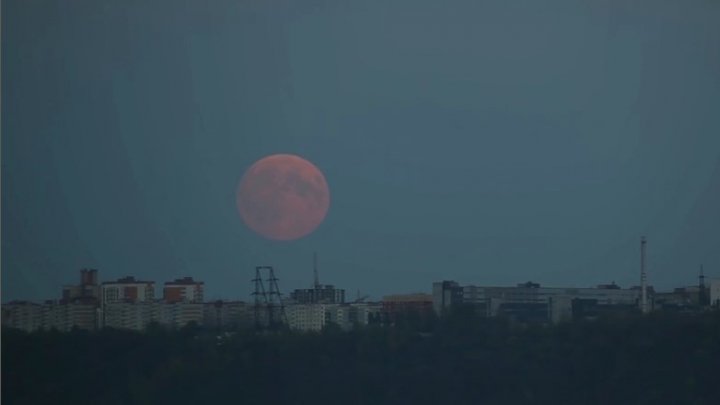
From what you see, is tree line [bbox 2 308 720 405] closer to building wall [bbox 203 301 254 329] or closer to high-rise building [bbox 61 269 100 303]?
building wall [bbox 203 301 254 329]

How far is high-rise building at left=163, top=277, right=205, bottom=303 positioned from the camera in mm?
8023

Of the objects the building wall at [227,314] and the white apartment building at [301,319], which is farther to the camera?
the white apartment building at [301,319]

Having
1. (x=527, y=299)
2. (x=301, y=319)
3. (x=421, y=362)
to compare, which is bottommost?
(x=421, y=362)

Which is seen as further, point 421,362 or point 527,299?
point 527,299

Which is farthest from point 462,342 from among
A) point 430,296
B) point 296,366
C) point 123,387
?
point 123,387

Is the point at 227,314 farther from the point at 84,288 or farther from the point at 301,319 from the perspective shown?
the point at 84,288

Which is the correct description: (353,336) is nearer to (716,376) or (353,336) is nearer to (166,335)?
(166,335)

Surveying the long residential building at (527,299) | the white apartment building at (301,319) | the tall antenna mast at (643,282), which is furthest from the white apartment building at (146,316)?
the tall antenna mast at (643,282)

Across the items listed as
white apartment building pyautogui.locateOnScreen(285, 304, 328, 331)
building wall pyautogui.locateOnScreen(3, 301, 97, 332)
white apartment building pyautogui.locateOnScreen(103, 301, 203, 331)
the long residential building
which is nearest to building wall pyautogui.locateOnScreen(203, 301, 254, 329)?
white apartment building pyautogui.locateOnScreen(103, 301, 203, 331)

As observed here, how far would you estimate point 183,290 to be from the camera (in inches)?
320

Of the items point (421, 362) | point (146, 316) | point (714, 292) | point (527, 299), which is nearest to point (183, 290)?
point (146, 316)

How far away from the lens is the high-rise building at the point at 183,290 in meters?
8.02

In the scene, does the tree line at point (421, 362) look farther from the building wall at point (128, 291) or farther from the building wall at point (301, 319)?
the building wall at point (128, 291)

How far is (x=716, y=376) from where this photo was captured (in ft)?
26.8
